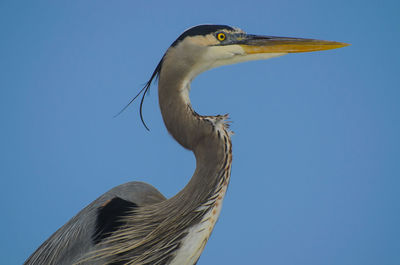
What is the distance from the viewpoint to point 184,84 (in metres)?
1.67

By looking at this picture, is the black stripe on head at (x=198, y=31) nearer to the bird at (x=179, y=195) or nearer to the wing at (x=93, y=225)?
the bird at (x=179, y=195)

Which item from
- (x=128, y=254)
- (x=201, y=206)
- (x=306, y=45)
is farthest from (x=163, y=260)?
(x=306, y=45)

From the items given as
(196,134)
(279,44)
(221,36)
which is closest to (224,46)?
(221,36)

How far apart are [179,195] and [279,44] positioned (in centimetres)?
80

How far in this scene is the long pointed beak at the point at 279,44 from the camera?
1.80 metres

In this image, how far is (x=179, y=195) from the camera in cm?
161

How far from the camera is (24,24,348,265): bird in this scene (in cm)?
155

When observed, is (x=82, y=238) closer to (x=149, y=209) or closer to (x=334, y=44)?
(x=149, y=209)

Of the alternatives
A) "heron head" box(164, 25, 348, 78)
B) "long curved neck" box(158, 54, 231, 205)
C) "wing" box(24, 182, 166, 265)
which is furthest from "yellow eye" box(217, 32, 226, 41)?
"wing" box(24, 182, 166, 265)

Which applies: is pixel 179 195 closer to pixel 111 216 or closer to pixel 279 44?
pixel 111 216

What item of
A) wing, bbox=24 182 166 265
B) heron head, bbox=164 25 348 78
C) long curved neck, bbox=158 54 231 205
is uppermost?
heron head, bbox=164 25 348 78

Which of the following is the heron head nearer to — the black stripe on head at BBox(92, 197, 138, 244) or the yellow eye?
the yellow eye

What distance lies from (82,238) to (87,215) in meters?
0.10

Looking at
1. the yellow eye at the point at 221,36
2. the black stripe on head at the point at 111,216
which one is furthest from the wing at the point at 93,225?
the yellow eye at the point at 221,36
